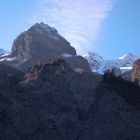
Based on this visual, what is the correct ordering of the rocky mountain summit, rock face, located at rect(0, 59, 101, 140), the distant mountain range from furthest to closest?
the rocky mountain summit → rock face, located at rect(0, 59, 101, 140) → the distant mountain range

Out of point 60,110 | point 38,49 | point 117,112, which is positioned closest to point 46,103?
point 60,110

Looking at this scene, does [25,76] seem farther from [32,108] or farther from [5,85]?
[32,108]

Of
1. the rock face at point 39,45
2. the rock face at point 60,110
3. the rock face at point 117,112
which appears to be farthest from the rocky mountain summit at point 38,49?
the rock face at point 117,112

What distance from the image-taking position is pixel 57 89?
104 meters

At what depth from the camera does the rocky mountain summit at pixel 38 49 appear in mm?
170250

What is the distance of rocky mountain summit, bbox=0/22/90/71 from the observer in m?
170

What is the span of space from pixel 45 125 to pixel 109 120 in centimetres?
1015

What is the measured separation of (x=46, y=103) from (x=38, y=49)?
268 ft

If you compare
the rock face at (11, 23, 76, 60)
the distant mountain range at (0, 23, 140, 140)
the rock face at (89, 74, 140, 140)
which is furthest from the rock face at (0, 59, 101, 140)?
the rock face at (11, 23, 76, 60)

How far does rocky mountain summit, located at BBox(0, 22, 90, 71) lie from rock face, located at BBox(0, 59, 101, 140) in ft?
129

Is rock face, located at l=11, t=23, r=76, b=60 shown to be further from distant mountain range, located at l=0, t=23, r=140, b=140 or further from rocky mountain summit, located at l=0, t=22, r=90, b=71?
distant mountain range, located at l=0, t=23, r=140, b=140

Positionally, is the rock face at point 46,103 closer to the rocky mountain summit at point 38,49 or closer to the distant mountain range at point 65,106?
the distant mountain range at point 65,106

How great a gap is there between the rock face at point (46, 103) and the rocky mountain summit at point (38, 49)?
129 ft

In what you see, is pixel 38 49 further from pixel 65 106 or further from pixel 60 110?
pixel 60 110
